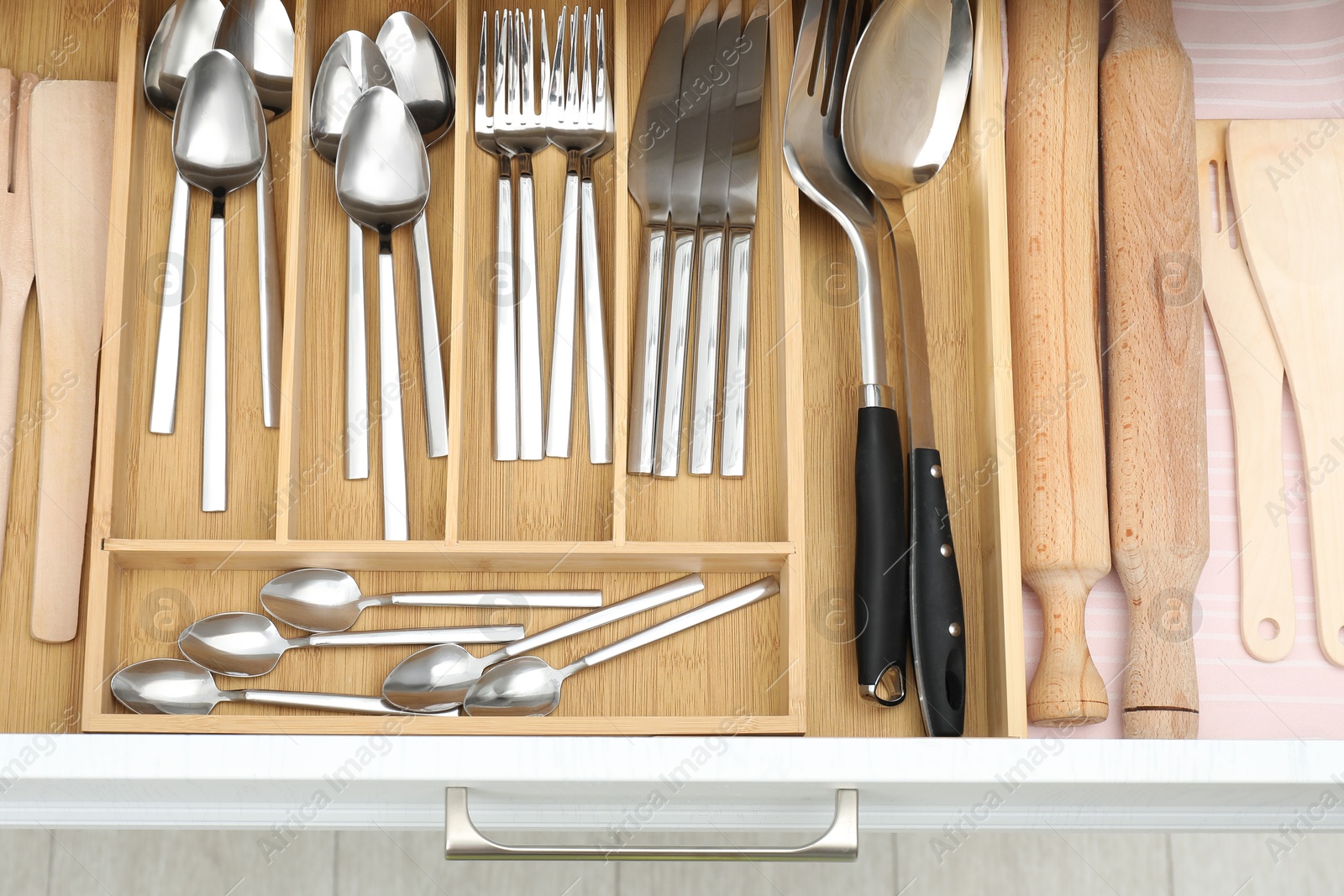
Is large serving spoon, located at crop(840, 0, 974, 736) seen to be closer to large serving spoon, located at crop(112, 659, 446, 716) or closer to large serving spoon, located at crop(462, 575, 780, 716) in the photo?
large serving spoon, located at crop(462, 575, 780, 716)

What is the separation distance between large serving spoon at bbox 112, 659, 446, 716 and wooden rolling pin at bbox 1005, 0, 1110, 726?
39cm

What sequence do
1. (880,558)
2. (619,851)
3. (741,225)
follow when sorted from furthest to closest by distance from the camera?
1. (741,225)
2. (880,558)
3. (619,851)

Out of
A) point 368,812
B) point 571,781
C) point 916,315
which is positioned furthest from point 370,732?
point 916,315

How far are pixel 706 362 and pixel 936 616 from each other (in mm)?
232

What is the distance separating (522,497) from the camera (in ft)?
2.45

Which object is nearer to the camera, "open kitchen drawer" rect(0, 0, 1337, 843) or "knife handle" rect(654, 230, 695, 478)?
"open kitchen drawer" rect(0, 0, 1337, 843)

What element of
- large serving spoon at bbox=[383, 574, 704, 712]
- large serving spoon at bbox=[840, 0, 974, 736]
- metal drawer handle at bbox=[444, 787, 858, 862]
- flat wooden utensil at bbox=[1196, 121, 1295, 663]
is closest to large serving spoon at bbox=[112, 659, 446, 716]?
large serving spoon at bbox=[383, 574, 704, 712]

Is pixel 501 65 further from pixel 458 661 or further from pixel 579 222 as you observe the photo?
pixel 458 661

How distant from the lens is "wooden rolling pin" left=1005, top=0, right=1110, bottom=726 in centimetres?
69

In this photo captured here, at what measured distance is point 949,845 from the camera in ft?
2.79

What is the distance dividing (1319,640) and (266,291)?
2.49ft

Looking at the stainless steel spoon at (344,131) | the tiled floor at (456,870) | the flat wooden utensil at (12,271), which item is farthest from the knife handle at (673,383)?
the flat wooden utensil at (12,271)

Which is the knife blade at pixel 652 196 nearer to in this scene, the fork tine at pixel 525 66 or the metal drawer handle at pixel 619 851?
the fork tine at pixel 525 66

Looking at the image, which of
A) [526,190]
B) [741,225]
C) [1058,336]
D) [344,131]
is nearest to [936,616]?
[1058,336]
